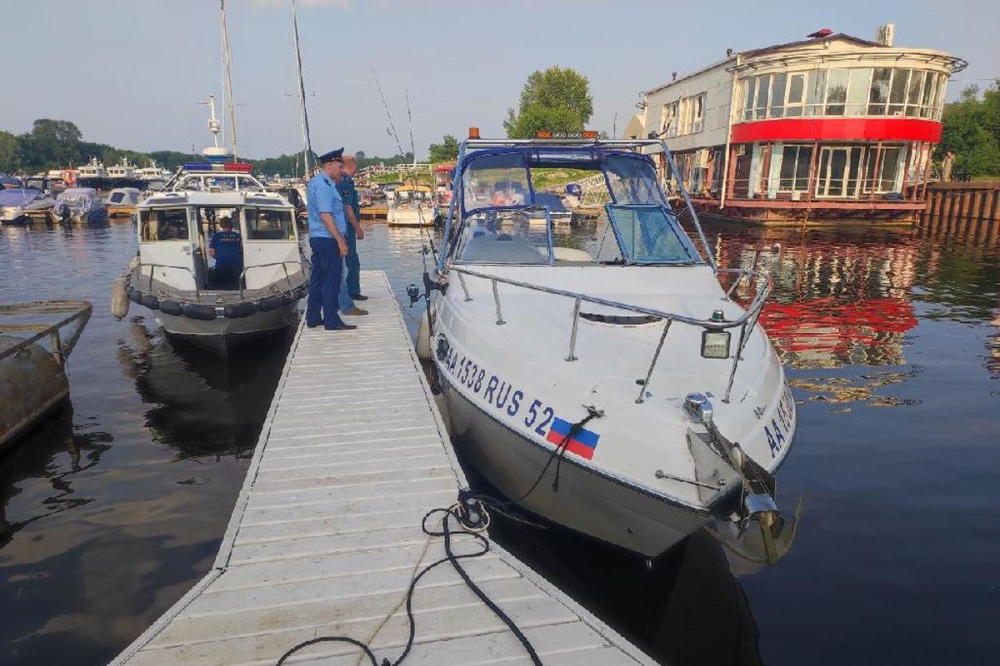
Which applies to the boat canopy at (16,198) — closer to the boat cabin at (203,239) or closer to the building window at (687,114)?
the boat cabin at (203,239)

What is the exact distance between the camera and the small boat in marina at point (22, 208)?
118 feet

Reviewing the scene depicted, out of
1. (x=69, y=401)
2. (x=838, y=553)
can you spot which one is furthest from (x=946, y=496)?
(x=69, y=401)

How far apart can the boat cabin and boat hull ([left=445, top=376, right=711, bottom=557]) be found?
7409 mm

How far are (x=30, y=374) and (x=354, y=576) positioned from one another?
6574 mm

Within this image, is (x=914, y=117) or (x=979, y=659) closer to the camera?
(x=979, y=659)

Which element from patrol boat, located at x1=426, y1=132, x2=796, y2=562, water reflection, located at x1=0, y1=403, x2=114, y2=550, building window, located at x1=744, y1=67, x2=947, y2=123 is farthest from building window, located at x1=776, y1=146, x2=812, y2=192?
water reflection, located at x1=0, y1=403, x2=114, y2=550

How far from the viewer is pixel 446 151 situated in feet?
268

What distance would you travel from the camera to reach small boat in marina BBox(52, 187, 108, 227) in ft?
121

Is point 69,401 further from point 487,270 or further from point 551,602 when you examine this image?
point 551,602

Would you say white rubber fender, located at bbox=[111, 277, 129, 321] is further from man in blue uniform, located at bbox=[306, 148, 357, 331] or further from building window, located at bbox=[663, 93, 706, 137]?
building window, located at bbox=[663, 93, 706, 137]

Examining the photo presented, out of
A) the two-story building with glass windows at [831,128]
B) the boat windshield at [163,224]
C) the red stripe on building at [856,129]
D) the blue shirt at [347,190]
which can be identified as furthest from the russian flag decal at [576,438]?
the red stripe on building at [856,129]

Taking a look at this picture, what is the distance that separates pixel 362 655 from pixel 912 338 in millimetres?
12908

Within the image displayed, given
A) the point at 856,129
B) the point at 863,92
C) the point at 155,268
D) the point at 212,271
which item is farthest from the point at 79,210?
the point at 863,92

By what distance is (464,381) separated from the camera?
556 cm
